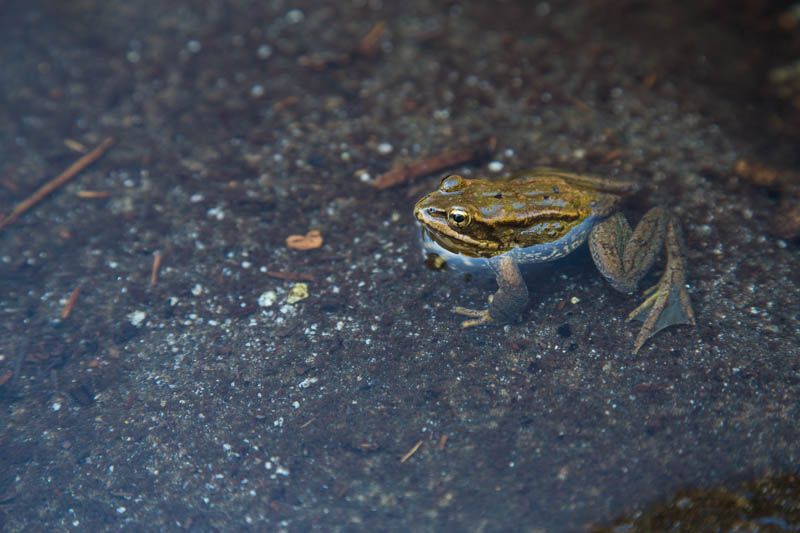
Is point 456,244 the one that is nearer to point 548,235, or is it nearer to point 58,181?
point 548,235

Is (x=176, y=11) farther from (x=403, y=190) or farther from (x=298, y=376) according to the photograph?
(x=298, y=376)

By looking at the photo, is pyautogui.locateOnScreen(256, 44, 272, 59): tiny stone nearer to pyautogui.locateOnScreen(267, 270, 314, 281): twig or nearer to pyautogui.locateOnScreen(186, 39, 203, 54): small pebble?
pyautogui.locateOnScreen(186, 39, 203, 54): small pebble

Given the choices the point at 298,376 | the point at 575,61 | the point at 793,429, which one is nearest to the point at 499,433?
the point at 298,376

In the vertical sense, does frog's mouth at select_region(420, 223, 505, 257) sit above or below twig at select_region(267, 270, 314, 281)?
above

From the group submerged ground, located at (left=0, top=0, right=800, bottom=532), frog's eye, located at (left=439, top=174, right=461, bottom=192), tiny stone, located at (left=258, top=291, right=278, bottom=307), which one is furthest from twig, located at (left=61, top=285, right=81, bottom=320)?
frog's eye, located at (left=439, top=174, right=461, bottom=192)

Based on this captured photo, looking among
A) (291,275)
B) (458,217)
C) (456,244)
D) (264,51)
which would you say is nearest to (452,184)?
(458,217)

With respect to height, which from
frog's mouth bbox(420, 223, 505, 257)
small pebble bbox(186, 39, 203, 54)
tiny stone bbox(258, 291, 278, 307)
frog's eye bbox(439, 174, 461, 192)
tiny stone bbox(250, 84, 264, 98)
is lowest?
tiny stone bbox(258, 291, 278, 307)

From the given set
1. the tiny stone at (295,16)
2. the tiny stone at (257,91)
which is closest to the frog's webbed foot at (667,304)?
the tiny stone at (257,91)
